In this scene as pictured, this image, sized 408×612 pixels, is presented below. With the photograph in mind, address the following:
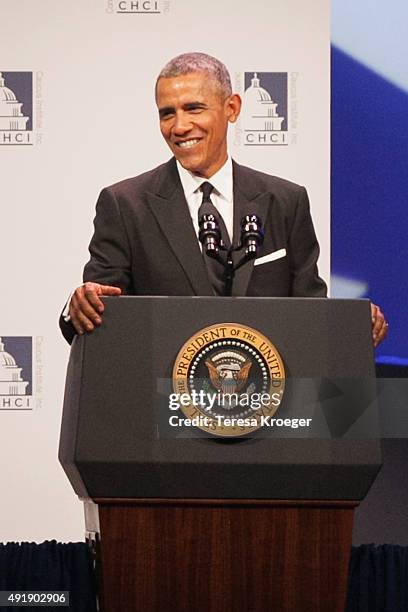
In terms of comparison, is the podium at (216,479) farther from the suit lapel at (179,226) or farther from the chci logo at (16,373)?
the chci logo at (16,373)

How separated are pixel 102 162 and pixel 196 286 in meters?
1.41

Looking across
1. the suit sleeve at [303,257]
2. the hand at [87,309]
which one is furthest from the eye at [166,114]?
the hand at [87,309]

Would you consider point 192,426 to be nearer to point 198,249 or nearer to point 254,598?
point 254,598

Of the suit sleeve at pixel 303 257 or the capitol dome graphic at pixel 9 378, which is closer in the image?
the suit sleeve at pixel 303 257

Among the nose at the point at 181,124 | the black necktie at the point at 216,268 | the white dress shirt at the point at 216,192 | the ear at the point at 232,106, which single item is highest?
the ear at the point at 232,106

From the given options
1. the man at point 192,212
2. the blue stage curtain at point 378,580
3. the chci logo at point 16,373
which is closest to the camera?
the man at point 192,212

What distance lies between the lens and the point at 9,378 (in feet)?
11.9

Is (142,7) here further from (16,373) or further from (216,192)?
(216,192)

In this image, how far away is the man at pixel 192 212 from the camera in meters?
2.42

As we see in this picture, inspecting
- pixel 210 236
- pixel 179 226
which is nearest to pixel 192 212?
pixel 179 226

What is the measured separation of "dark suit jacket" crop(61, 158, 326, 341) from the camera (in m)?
2.41

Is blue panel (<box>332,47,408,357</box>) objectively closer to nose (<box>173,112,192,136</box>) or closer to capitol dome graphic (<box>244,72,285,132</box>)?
capitol dome graphic (<box>244,72,285,132</box>)

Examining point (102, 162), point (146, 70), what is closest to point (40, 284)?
point (102, 162)

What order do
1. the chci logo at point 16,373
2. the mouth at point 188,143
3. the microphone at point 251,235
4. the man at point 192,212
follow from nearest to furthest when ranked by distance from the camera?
the microphone at point 251,235, the man at point 192,212, the mouth at point 188,143, the chci logo at point 16,373
